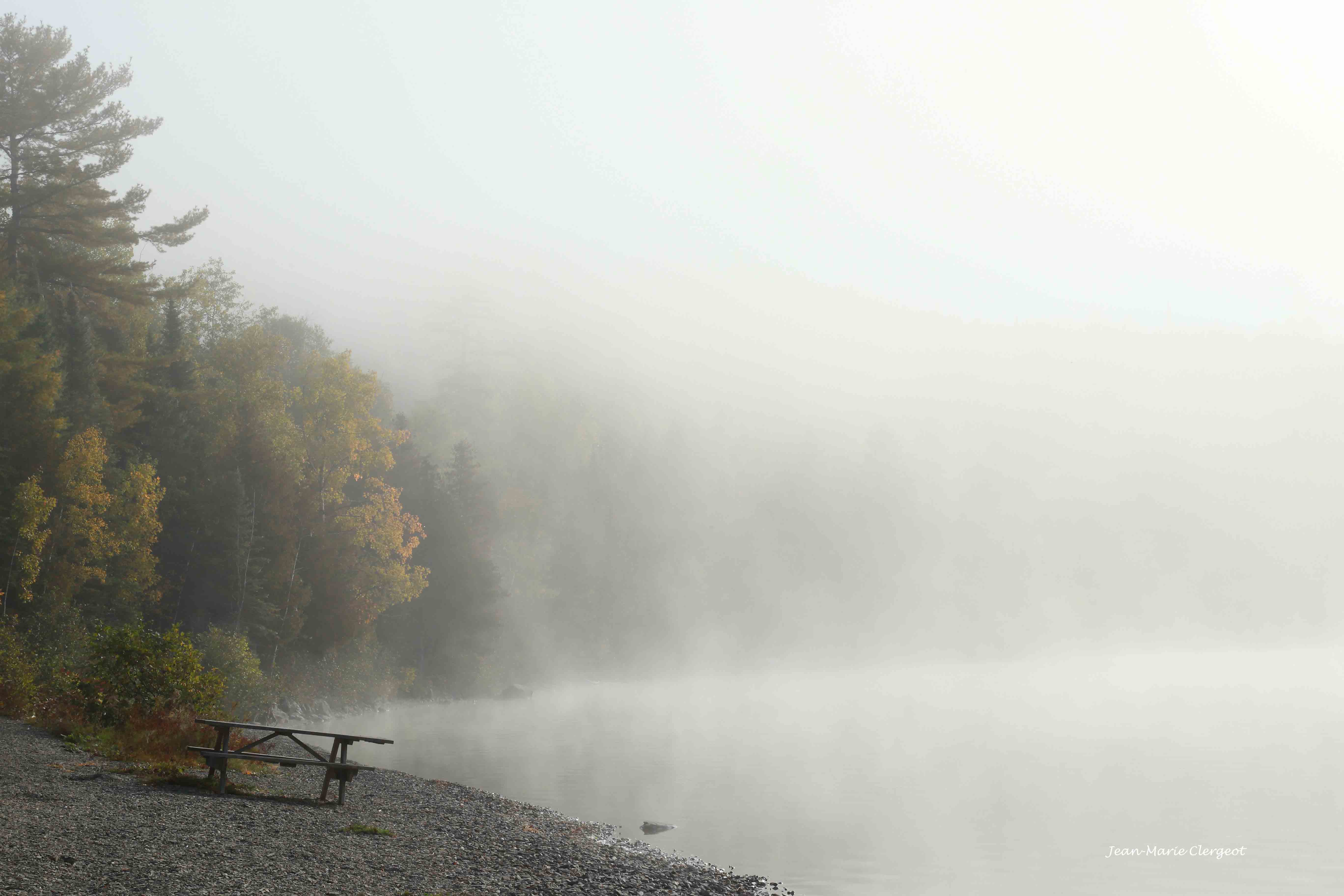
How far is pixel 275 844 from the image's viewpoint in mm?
10430

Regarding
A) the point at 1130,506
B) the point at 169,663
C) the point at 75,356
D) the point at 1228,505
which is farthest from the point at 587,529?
the point at 1228,505

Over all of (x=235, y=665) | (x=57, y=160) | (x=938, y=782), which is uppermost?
(x=57, y=160)

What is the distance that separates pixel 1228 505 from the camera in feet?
573

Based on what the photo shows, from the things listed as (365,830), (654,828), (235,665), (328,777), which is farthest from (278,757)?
(235,665)

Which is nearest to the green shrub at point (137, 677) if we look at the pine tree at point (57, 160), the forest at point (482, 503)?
the forest at point (482, 503)

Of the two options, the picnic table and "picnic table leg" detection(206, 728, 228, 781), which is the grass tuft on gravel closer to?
the picnic table

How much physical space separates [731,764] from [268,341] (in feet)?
121

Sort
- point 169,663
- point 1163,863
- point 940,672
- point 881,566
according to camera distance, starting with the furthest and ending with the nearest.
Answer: point 881,566 → point 940,672 → point 169,663 → point 1163,863

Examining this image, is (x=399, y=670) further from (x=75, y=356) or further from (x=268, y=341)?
(x=75, y=356)

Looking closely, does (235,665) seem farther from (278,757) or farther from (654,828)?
(278,757)

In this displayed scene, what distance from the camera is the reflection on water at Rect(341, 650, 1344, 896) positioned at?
1641 cm

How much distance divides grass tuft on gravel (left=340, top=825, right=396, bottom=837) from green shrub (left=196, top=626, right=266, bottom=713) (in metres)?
19.8

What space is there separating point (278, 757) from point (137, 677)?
675cm

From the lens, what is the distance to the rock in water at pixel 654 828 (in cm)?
1822
